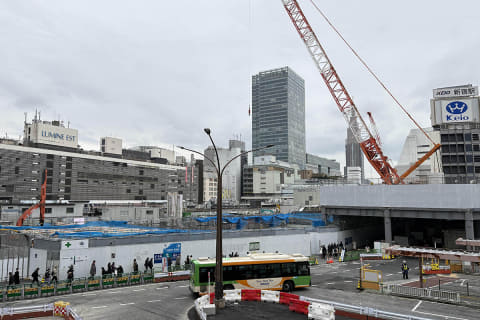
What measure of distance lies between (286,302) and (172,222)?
29.2 meters

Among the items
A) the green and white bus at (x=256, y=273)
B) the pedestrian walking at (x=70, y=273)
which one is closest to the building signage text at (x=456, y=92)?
the green and white bus at (x=256, y=273)

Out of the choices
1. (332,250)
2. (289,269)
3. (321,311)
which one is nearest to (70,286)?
(289,269)

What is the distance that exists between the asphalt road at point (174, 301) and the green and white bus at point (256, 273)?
1.11m

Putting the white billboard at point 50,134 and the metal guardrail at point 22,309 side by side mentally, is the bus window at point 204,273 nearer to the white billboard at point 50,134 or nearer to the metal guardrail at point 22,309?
the metal guardrail at point 22,309

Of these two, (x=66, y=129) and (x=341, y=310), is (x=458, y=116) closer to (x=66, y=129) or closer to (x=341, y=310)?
(x=341, y=310)

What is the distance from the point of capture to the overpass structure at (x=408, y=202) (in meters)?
43.4

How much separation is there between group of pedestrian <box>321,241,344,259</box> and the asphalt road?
1303 cm

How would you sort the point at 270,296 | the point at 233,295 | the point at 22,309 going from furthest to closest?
the point at 233,295 → the point at 270,296 → the point at 22,309

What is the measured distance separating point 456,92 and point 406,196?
4890cm

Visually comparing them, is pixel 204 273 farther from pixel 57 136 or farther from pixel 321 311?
pixel 57 136

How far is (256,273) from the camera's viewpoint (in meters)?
24.6

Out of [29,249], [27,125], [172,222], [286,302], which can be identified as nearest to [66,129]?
[27,125]

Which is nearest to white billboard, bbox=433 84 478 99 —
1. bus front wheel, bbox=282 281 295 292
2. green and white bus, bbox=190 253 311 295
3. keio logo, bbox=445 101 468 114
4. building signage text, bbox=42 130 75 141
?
keio logo, bbox=445 101 468 114

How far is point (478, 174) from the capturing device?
256 ft
